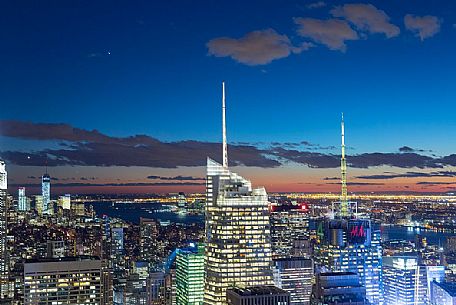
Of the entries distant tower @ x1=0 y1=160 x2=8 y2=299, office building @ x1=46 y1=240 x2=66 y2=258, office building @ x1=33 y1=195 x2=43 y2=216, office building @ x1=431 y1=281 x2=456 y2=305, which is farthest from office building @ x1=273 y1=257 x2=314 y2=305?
distant tower @ x1=0 y1=160 x2=8 y2=299

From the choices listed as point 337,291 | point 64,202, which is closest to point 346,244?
point 337,291

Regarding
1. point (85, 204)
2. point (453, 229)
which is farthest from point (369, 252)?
point (85, 204)

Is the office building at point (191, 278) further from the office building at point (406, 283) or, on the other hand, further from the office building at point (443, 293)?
the office building at point (443, 293)

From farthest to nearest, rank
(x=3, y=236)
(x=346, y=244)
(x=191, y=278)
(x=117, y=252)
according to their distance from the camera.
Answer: (x=346, y=244) → (x=117, y=252) → (x=3, y=236) → (x=191, y=278)

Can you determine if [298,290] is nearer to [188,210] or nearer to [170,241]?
[188,210]

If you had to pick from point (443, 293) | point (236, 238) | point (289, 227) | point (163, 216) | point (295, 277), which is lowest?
point (443, 293)

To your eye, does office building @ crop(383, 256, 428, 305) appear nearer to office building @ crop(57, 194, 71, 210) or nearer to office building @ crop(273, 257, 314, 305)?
office building @ crop(273, 257, 314, 305)

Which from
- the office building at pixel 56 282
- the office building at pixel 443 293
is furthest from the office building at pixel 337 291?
the office building at pixel 56 282

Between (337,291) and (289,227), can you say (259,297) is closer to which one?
(337,291)
